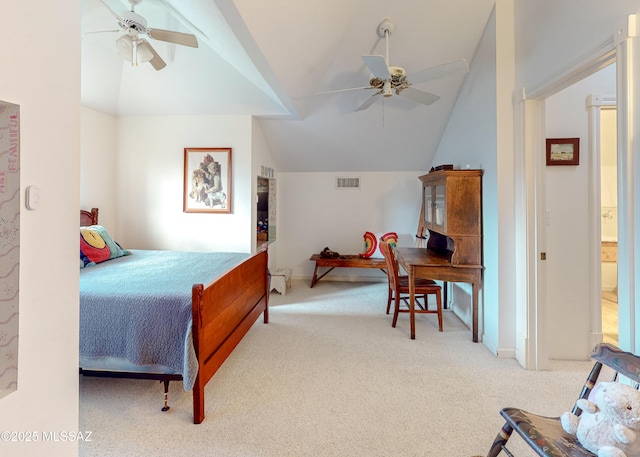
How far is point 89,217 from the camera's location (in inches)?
151

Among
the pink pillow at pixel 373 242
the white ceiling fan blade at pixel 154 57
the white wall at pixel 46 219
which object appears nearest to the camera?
the white wall at pixel 46 219

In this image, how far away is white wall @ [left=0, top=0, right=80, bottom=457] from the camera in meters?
1.04

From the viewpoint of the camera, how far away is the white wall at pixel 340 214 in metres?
5.44

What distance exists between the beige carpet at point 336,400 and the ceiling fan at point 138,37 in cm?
253

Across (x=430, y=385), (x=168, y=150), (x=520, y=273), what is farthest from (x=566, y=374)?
(x=168, y=150)

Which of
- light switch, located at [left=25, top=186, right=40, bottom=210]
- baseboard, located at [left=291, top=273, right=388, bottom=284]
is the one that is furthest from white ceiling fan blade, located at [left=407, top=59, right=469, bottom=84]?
baseboard, located at [left=291, top=273, right=388, bottom=284]

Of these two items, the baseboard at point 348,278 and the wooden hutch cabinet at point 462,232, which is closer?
the wooden hutch cabinet at point 462,232

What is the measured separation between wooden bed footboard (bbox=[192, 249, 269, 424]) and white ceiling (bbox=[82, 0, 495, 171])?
1.73 m

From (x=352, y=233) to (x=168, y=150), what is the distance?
3040 millimetres

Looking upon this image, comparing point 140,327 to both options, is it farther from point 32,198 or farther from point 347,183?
point 347,183

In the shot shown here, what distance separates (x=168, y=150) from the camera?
432 centimetres

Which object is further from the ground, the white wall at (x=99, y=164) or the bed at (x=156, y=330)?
the white wall at (x=99, y=164)

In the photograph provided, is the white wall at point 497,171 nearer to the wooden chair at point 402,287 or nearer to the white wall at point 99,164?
the wooden chair at point 402,287

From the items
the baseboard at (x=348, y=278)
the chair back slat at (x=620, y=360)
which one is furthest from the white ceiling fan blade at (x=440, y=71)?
the baseboard at (x=348, y=278)
